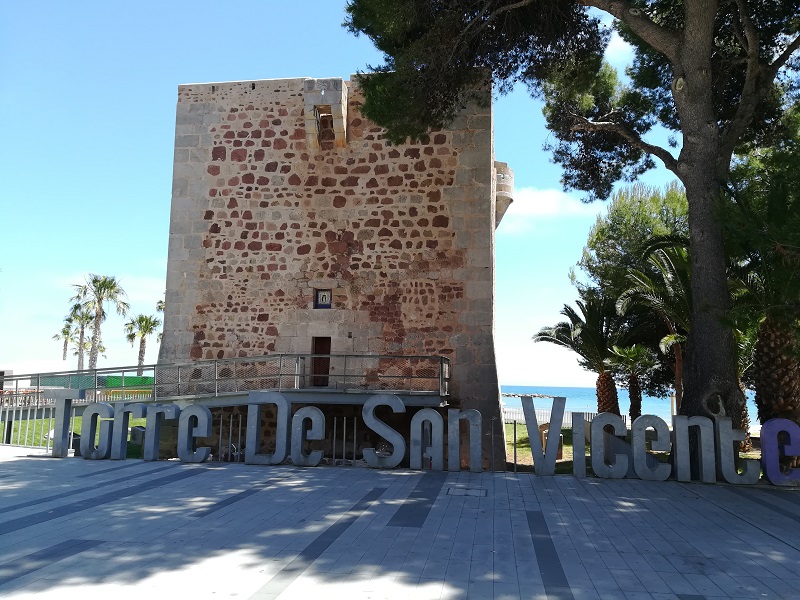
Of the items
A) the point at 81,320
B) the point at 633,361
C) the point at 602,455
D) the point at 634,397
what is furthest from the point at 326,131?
the point at 81,320

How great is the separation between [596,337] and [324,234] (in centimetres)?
830

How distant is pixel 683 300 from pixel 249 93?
998 centimetres

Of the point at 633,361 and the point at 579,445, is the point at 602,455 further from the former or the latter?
the point at 633,361

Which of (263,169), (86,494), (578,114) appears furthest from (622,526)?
(263,169)

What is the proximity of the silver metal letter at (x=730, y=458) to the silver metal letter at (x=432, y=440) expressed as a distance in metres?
3.73

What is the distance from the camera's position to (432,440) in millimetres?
9328

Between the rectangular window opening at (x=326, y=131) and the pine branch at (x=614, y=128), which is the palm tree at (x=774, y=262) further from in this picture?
the rectangular window opening at (x=326, y=131)

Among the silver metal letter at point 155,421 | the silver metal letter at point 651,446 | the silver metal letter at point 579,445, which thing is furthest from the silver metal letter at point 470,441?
the silver metal letter at point 155,421

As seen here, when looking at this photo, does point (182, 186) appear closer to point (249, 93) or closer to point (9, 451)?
point (249, 93)

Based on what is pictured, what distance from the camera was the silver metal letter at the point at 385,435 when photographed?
9352mm

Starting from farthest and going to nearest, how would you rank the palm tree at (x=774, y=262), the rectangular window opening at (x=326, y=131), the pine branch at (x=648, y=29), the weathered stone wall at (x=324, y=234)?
the rectangular window opening at (x=326, y=131) → the weathered stone wall at (x=324, y=234) → the pine branch at (x=648, y=29) → the palm tree at (x=774, y=262)

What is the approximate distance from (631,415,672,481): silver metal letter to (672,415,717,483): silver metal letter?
14 centimetres

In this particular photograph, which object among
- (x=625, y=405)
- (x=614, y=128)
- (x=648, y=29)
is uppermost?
(x=648, y=29)

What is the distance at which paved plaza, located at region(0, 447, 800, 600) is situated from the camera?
4.07 meters
